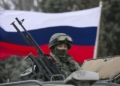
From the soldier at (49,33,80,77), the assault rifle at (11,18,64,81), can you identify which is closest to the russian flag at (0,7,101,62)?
the soldier at (49,33,80,77)

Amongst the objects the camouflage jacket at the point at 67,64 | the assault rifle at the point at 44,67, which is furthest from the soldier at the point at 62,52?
the assault rifle at the point at 44,67

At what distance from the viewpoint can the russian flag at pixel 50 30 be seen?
10789mm

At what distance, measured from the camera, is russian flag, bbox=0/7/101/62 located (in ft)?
35.4

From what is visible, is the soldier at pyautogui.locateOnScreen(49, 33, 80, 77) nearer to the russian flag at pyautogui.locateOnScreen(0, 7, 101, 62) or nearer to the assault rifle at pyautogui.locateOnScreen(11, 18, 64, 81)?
the assault rifle at pyautogui.locateOnScreen(11, 18, 64, 81)

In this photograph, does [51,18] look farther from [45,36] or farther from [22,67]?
[22,67]

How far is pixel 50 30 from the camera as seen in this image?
11305 mm

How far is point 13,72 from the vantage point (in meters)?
18.6

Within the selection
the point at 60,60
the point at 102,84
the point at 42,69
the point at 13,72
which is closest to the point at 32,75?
the point at 42,69

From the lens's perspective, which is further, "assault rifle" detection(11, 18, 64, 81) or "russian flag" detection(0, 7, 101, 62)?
"russian flag" detection(0, 7, 101, 62)

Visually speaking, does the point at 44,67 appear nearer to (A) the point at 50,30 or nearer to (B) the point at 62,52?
(B) the point at 62,52

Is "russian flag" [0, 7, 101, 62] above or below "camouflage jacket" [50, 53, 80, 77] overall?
above

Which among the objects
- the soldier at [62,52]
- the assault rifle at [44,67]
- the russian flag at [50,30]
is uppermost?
the russian flag at [50,30]

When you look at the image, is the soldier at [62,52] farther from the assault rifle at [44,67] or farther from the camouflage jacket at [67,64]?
the assault rifle at [44,67]

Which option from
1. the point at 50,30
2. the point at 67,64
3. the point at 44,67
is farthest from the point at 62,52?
the point at 50,30
